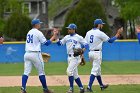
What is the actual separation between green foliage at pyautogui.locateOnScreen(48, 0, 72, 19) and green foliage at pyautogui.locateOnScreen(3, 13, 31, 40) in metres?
23.4

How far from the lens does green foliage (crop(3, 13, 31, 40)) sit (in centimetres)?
4534

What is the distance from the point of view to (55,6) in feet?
241

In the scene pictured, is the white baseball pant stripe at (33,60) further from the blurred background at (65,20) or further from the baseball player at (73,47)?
the blurred background at (65,20)

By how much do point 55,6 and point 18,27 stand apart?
28.4 metres

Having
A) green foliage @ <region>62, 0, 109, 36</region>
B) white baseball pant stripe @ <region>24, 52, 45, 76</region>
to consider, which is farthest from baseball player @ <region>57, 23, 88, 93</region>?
green foliage @ <region>62, 0, 109, 36</region>

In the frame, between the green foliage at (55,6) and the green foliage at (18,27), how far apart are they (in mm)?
23405

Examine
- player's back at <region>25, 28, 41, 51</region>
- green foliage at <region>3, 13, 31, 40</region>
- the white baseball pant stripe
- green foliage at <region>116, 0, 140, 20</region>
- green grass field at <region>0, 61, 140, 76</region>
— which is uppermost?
green foliage at <region>116, 0, 140, 20</region>

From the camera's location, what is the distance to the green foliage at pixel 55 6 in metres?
70.5

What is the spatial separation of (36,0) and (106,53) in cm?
3683

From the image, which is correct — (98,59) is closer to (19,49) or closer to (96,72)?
(96,72)

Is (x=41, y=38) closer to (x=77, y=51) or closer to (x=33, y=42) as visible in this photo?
(x=33, y=42)

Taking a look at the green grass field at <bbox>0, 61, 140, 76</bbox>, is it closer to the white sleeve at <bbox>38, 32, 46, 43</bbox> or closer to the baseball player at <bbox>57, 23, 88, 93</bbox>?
the baseball player at <bbox>57, 23, 88, 93</bbox>

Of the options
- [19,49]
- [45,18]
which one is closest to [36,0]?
[45,18]

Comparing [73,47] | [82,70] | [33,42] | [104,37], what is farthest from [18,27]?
[33,42]
